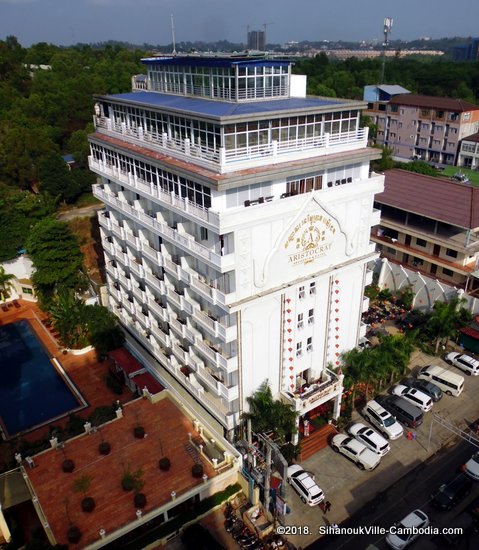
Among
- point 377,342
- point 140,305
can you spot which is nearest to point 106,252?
point 140,305

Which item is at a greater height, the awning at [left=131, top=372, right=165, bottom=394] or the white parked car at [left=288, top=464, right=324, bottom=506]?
the awning at [left=131, top=372, right=165, bottom=394]

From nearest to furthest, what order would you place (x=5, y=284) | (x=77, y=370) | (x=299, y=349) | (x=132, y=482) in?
1. (x=132, y=482)
2. (x=299, y=349)
3. (x=77, y=370)
4. (x=5, y=284)

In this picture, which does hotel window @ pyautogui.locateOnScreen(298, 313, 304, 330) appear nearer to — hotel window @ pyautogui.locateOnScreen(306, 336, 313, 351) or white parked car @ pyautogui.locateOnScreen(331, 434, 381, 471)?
hotel window @ pyautogui.locateOnScreen(306, 336, 313, 351)

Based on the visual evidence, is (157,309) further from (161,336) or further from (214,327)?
(214,327)

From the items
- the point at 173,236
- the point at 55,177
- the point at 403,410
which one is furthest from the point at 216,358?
the point at 55,177

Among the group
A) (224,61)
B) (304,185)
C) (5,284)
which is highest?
(224,61)

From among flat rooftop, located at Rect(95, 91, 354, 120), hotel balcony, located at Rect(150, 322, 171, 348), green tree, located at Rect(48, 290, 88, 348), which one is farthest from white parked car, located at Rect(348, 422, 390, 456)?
green tree, located at Rect(48, 290, 88, 348)

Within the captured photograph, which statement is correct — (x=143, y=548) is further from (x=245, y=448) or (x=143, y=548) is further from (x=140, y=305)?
(x=140, y=305)
